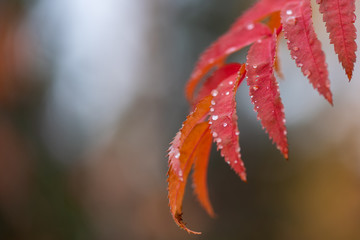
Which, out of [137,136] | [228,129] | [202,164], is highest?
[228,129]

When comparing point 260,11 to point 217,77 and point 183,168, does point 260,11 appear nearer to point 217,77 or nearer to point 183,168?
point 217,77

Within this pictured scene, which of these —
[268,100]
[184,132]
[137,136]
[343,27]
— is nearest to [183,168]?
[184,132]

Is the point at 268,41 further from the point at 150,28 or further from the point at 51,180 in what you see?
the point at 150,28

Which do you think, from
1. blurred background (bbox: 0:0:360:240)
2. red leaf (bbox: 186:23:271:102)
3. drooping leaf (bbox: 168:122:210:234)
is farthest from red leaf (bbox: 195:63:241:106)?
blurred background (bbox: 0:0:360:240)

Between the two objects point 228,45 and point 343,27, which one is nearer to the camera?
point 343,27

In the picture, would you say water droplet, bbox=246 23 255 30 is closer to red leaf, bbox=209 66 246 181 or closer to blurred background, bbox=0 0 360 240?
red leaf, bbox=209 66 246 181

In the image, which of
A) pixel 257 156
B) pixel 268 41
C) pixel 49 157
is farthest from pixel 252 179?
pixel 268 41
